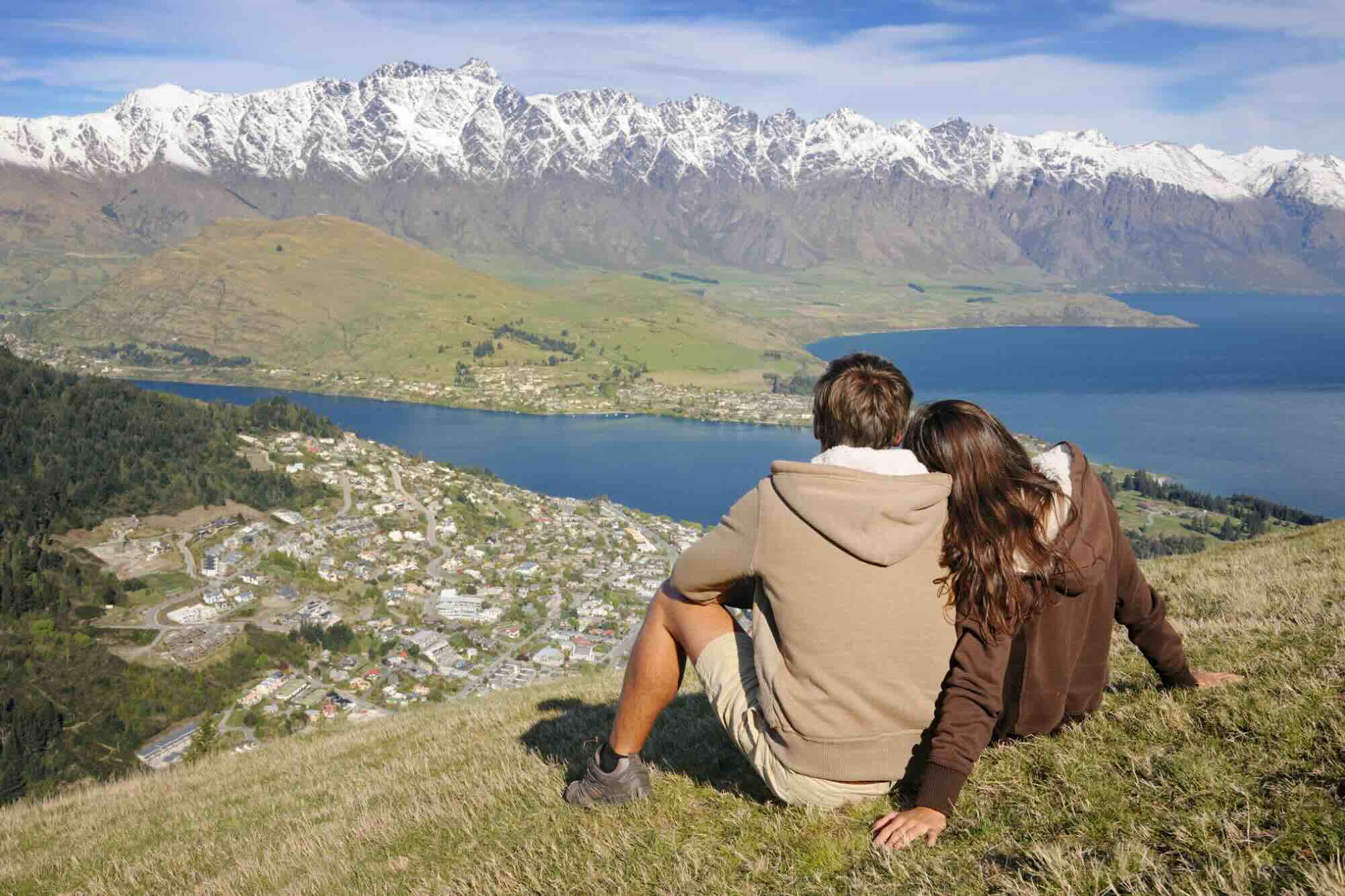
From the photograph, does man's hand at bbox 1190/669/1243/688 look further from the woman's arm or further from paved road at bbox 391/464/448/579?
paved road at bbox 391/464/448/579

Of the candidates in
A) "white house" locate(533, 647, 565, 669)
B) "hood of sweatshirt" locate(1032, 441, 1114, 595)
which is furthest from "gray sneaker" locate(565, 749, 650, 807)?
"white house" locate(533, 647, 565, 669)

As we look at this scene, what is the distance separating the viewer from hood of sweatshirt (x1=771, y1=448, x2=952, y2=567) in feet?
12.2

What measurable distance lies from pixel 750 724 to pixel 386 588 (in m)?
53.5

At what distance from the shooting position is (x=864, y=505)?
373 cm

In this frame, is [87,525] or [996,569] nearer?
[996,569]

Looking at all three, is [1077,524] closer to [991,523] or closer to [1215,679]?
[991,523]

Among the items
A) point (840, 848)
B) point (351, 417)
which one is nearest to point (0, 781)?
point (840, 848)

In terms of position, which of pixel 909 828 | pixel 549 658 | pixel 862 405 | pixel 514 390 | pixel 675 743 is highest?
pixel 862 405

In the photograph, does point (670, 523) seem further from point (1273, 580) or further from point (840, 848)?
point (840, 848)

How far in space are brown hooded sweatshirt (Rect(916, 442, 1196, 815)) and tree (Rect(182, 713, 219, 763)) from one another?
12012mm

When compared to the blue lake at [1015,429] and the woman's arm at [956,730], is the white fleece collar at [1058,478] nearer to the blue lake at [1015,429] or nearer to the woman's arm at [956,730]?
the woman's arm at [956,730]

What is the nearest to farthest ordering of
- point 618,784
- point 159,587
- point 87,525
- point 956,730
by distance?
1. point 956,730
2. point 618,784
3. point 159,587
4. point 87,525

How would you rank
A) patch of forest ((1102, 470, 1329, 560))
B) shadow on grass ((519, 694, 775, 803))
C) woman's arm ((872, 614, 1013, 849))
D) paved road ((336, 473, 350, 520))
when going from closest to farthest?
1. woman's arm ((872, 614, 1013, 849))
2. shadow on grass ((519, 694, 775, 803))
3. patch of forest ((1102, 470, 1329, 560))
4. paved road ((336, 473, 350, 520))

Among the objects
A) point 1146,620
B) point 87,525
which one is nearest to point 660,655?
point 1146,620
